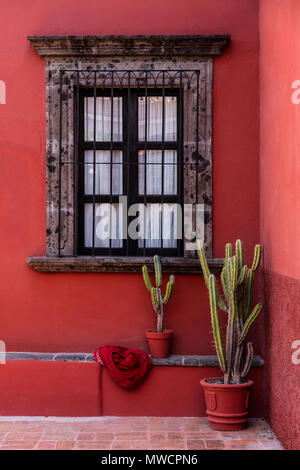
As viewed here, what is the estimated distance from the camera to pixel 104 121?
21.2 feet

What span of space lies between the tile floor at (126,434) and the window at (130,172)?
5.05 feet

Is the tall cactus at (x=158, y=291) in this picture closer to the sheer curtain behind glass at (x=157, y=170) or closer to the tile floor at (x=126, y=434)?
the sheer curtain behind glass at (x=157, y=170)

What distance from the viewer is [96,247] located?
6445 millimetres

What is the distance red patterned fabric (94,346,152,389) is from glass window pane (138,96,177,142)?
1.98m

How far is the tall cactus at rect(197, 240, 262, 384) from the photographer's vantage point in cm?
555

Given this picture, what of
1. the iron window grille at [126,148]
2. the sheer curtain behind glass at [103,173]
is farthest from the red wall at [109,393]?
the sheer curtain behind glass at [103,173]

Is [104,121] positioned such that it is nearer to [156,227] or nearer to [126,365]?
[156,227]

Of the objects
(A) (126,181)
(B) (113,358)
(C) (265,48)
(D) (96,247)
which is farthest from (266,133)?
(B) (113,358)

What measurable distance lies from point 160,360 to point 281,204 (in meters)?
1.76

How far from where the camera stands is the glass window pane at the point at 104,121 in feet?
21.2

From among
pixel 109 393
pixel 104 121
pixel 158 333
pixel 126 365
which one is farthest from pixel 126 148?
pixel 109 393
